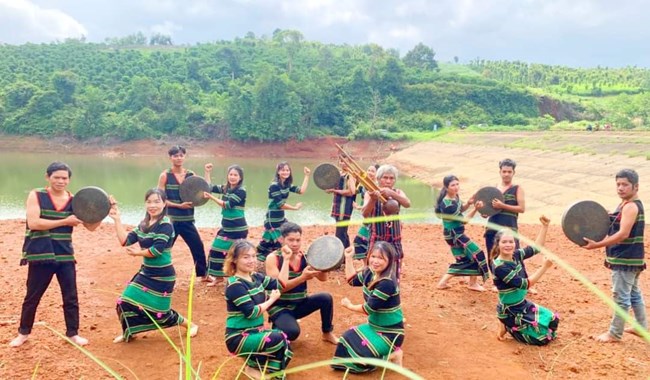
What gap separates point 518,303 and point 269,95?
38.3 metres

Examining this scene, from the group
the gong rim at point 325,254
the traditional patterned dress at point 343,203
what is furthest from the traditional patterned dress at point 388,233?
the traditional patterned dress at point 343,203

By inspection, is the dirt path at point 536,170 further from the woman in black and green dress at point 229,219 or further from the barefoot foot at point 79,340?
the barefoot foot at point 79,340

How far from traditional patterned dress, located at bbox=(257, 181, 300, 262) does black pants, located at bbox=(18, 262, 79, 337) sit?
103 inches

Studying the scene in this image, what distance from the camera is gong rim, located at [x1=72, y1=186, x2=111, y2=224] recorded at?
449 centimetres

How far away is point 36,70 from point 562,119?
2119 inches

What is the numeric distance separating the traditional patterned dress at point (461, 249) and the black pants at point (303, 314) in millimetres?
2059

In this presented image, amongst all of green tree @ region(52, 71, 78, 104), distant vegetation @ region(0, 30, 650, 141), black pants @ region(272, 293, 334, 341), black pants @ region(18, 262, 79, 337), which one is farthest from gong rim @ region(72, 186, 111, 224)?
green tree @ region(52, 71, 78, 104)

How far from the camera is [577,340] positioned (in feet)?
15.9

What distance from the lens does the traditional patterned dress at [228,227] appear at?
6.34 meters

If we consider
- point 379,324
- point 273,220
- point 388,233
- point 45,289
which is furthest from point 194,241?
point 379,324

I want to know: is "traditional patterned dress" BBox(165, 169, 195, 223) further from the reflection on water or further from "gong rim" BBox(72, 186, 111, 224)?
the reflection on water

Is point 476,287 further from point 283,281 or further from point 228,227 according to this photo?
point 228,227

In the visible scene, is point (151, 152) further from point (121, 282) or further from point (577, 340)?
point (577, 340)

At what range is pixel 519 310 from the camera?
4.77m
